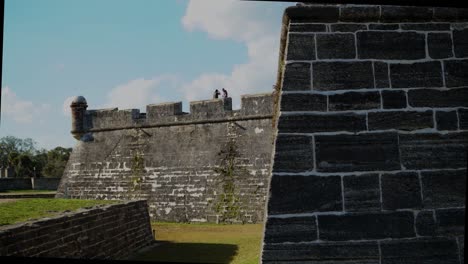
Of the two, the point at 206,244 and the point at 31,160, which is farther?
the point at 31,160

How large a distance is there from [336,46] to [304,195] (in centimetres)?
83

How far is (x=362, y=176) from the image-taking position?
2.28 m

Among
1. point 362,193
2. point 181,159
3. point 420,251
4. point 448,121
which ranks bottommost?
point 420,251

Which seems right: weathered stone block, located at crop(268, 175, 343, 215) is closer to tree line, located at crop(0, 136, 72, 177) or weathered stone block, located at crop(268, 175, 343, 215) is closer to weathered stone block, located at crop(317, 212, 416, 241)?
weathered stone block, located at crop(317, 212, 416, 241)

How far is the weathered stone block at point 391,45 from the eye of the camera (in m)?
2.37

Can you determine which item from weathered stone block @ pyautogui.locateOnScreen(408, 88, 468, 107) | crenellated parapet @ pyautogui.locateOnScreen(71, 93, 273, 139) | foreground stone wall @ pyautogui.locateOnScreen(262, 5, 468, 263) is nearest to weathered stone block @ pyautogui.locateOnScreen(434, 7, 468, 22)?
foreground stone wall @ pyautogui.locateOnScreen(262, 5, 468, 263)

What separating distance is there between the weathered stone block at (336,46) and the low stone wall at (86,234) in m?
4.32

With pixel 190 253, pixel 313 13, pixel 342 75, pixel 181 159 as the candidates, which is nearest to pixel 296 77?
pixel 342 75

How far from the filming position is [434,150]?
2.32 m

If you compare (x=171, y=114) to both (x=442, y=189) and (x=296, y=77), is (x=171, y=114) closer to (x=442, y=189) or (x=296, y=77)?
(x=296, y=77)

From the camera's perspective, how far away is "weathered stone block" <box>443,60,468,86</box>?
2354mm

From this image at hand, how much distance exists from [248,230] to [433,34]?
10.1 meters

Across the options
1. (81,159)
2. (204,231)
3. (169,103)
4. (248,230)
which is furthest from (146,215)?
(81,159)

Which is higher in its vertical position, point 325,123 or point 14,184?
point 325,123
